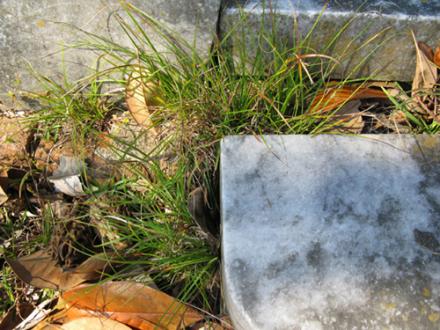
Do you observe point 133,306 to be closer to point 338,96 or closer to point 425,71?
point 338,96

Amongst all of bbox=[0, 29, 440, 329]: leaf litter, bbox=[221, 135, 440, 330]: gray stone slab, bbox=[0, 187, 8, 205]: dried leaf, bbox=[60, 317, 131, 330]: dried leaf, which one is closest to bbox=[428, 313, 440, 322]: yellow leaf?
bbox=[221, 135, 440, 330]: gray stone slab

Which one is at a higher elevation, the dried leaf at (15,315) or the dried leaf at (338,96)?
the dried leaf at (338,96)

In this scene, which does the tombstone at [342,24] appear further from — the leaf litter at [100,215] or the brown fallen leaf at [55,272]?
the brown fallen leaf at [55,272]

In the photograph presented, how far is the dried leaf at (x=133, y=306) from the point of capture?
Answer: 4.22 ft

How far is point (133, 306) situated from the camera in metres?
1.29

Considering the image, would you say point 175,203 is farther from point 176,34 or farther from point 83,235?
point 176,34

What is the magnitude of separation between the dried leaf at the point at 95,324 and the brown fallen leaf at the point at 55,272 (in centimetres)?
12

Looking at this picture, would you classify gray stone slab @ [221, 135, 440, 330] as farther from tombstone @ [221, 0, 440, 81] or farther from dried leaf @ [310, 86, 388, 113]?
tombstone @ [221, 0, 440, 81]

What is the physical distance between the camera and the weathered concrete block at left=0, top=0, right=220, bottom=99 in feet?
4.58

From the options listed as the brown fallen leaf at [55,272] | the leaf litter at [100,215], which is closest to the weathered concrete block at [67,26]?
the leaf litter at [100,215]

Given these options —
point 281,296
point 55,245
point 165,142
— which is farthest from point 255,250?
point 55,245

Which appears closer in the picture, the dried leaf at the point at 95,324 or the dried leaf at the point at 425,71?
the dried leaf at the point at 95,324

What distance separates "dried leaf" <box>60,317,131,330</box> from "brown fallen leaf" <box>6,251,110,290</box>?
12cm

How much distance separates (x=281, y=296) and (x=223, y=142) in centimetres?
42
